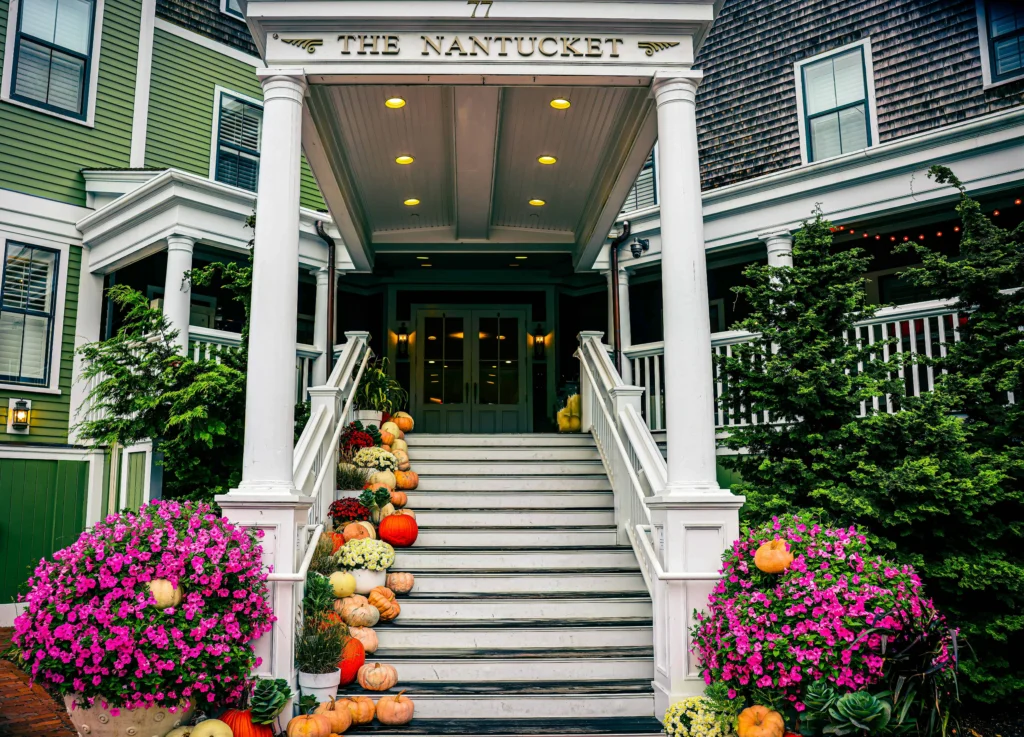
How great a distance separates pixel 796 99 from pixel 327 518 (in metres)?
7.70

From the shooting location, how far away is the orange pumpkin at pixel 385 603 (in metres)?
5.48

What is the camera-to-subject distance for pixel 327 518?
635 cm

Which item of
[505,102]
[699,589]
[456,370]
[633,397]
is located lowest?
[699,589]

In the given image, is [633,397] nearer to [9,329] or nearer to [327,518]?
[327,518]

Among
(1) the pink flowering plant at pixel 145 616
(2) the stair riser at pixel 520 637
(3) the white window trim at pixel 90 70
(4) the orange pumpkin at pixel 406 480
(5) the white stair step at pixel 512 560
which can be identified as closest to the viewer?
(1) the pink flowering plant at pixel 145 616

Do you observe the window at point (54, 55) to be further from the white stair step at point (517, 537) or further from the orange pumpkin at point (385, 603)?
the orange pumpkin at point (385, 603)

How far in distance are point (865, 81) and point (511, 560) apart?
7.28m

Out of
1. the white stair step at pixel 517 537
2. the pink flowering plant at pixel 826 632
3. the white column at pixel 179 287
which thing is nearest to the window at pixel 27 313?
the white column at pixel 179 287

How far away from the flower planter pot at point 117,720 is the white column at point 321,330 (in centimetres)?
476

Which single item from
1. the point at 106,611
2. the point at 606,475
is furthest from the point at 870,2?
the point at 106,611

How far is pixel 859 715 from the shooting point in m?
3.74

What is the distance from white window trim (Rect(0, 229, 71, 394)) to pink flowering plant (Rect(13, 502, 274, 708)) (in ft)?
18.9

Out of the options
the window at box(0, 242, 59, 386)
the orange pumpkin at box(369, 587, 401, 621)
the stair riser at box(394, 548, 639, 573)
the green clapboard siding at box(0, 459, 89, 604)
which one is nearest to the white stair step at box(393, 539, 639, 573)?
the stair riser at box(394, 548, 639, 573)

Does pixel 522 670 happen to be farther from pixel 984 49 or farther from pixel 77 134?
pixel 77 134
